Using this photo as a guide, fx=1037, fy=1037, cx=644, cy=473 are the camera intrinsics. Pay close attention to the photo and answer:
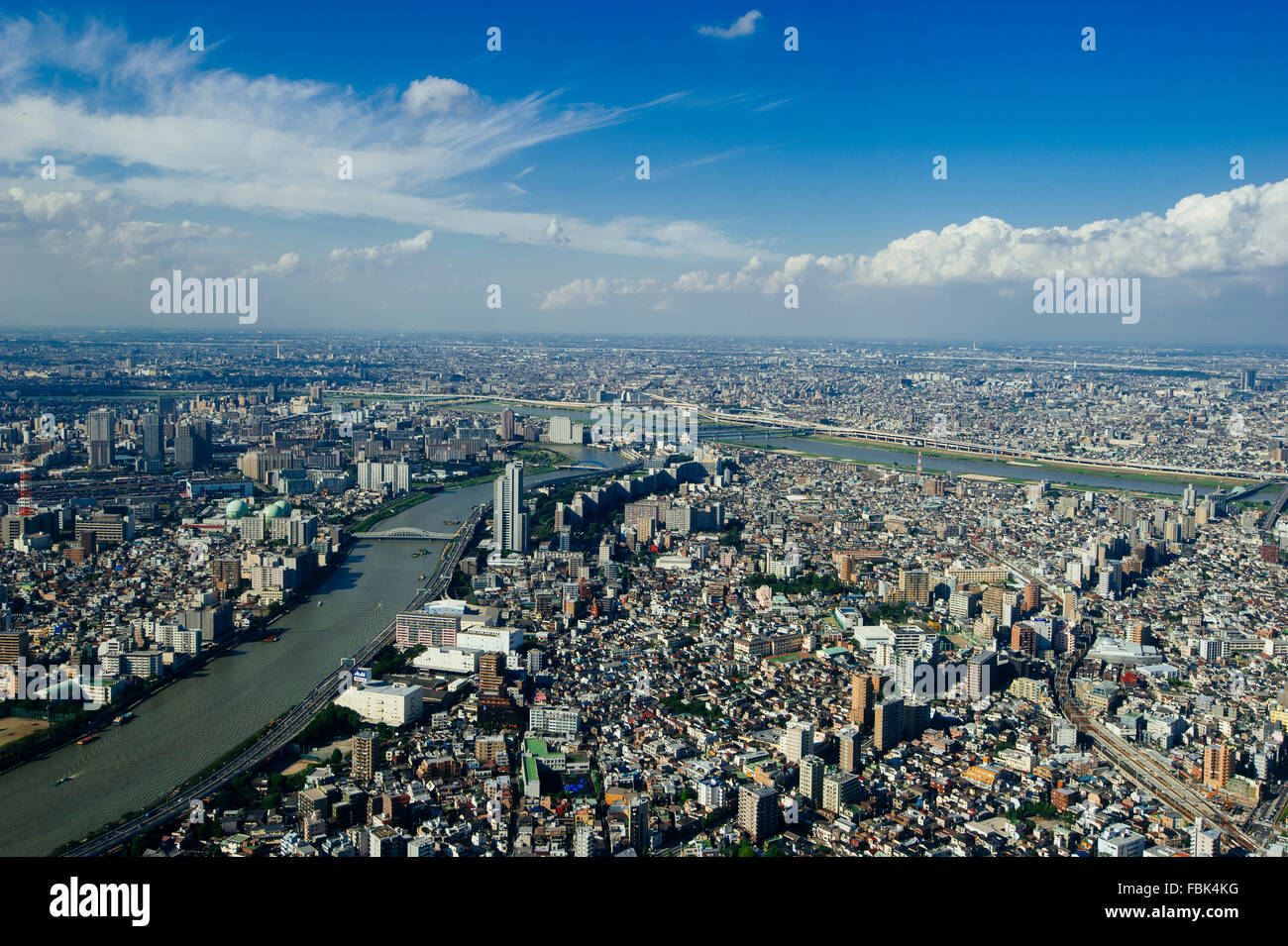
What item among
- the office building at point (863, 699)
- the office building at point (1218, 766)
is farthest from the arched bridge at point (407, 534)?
the office building at point (1218, 766)

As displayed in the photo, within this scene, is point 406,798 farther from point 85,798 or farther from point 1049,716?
point 1049,716

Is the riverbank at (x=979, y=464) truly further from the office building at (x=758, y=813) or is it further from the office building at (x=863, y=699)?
the office building at (x=758, y=813)

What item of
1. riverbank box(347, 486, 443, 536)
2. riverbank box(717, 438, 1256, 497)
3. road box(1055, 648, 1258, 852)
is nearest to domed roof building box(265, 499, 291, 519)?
riverbank box(347, 486, 443, 536)

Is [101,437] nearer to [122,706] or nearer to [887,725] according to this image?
[122,706]

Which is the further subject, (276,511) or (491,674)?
(276,511)

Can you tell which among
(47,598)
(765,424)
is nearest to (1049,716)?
(47,598)

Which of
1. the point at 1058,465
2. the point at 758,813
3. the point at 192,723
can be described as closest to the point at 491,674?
the point at 192,723
